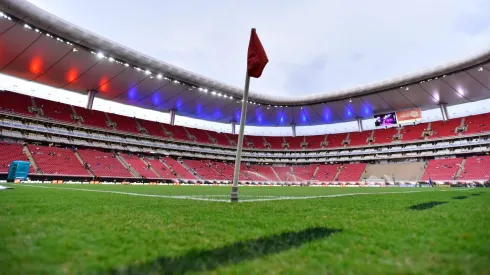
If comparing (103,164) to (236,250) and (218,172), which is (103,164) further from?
(236,250)

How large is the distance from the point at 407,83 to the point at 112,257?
46.7 metres

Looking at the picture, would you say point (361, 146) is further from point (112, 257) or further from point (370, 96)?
point (112, 257)

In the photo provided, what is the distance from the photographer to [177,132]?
51469 millimetres

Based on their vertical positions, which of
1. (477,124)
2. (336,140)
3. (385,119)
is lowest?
(336,140)

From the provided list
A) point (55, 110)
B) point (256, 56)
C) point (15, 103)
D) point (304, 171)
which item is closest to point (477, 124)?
point (304, 171)

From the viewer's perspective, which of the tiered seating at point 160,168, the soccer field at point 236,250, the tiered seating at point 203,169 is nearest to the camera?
the soccer field at point 236,250

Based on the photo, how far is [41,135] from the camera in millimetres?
32781

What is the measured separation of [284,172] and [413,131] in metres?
27.3

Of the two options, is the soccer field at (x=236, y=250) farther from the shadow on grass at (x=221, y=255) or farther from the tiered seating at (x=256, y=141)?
the tiered seating at (x=256, y=141)

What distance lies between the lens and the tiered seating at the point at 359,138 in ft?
177

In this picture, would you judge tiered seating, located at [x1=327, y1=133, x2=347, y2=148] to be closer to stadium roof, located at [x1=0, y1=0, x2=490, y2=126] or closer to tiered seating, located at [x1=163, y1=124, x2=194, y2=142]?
stadium roof, located at [x1=0, y1=0, x2=490, y2=126]

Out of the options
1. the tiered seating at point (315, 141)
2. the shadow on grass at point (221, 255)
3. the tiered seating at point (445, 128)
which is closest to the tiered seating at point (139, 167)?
the shadow on grass at point (221, 255)

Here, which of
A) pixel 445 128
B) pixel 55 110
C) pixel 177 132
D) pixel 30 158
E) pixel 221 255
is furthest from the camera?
pixel 177 132

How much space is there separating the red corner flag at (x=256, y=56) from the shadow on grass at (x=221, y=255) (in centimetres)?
470
